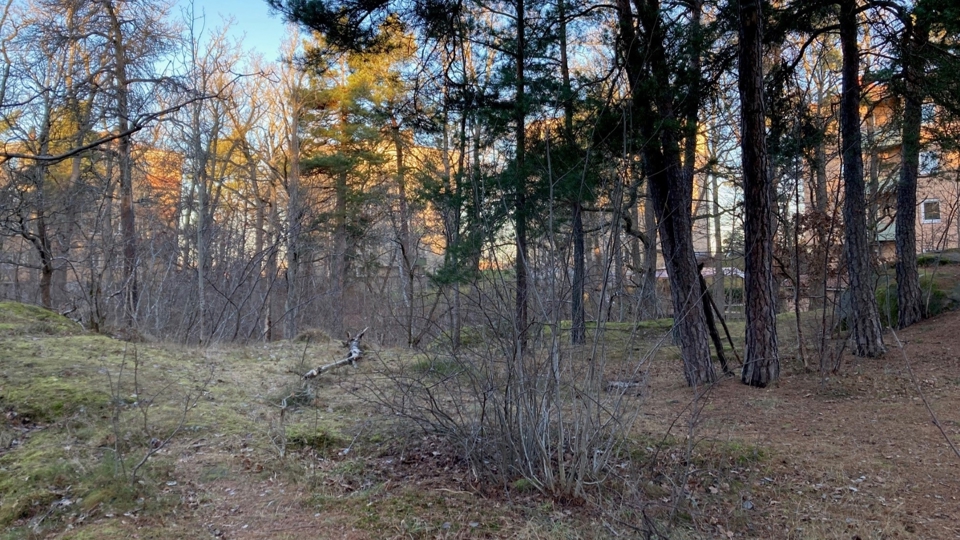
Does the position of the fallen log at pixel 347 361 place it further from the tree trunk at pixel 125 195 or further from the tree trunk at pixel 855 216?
the tree trunk at pixel 855 216

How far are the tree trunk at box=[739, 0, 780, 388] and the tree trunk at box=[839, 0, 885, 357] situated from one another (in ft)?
5.72

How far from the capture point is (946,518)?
3.04m

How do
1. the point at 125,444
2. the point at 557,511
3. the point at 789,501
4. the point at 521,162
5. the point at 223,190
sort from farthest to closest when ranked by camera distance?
the point at 223,190 < the point at 521,162 < the point at 125,444 < the point at 789,501 < the point at 557,511

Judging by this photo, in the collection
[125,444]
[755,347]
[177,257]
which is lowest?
[125,444]

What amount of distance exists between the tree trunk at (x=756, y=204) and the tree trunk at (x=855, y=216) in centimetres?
174

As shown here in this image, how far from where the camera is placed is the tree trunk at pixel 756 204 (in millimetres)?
5379

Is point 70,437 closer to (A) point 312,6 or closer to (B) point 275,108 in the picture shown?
(A) point 312,6

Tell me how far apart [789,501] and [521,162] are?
4.07m

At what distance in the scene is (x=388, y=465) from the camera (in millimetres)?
3670

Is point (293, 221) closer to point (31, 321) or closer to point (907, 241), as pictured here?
point (31, 321)

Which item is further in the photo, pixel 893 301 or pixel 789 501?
pixel 893 301

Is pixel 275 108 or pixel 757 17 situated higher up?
pixel 275 108

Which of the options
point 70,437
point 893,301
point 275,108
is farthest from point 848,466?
point 275,108

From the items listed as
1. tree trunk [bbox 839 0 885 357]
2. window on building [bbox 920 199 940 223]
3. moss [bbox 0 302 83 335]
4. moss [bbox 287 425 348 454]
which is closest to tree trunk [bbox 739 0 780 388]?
tree trunk [bbox 839 0 885 357]
